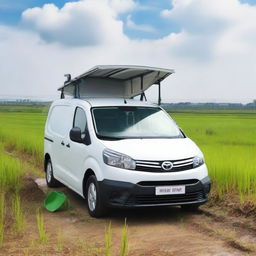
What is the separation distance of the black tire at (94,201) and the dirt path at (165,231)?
0.37 feet

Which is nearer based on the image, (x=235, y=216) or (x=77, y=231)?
(x=77, y=231)

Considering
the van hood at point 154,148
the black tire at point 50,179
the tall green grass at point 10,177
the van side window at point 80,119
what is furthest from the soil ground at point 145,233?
the black tire at point 50,179

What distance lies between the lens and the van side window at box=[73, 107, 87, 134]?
25.2ft

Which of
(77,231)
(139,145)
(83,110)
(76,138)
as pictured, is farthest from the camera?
(83,110)

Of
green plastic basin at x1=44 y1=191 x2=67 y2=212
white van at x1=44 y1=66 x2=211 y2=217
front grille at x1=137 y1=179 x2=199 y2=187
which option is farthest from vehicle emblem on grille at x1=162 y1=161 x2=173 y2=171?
green plastic basin at x1=44 y1=191 x2=67 y2=212

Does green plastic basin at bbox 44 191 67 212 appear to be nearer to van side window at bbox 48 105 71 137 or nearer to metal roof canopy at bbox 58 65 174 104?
van side window at bbox 48 105 71 137

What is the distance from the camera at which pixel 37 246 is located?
17.6 feet

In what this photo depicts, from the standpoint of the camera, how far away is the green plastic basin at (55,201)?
756 cm

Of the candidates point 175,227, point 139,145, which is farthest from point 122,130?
point 175,227

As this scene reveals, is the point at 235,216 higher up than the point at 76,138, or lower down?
lower down

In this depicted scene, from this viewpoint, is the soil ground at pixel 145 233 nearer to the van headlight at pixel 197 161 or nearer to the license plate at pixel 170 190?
the license plate at pixel 170 190

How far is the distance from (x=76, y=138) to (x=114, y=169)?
115 cm

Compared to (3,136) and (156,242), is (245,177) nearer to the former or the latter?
(156,242)

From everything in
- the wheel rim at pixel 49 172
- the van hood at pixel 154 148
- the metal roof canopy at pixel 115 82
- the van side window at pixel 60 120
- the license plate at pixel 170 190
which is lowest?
the wheel rim at pixel 49 172
